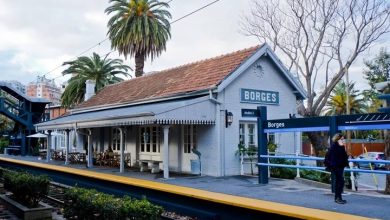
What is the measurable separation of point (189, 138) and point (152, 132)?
282cm

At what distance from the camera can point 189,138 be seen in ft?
57.3

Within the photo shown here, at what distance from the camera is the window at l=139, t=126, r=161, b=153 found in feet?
62.9

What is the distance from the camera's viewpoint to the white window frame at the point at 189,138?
17.2 m

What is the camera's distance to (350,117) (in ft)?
33.6

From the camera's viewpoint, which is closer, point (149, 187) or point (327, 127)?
point (149, 187)

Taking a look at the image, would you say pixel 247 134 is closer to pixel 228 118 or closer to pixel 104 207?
pixel 228 118

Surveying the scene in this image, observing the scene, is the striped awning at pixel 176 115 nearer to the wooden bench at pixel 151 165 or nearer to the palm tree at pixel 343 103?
the wooden bench at pixel 151 165

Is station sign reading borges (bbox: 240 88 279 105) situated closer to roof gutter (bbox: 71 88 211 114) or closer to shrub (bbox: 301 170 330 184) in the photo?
roof gutter (bbox: 71 88 211 114)

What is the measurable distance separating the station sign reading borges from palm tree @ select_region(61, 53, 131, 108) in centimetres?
2247

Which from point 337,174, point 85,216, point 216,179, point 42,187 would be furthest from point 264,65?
point 85,216

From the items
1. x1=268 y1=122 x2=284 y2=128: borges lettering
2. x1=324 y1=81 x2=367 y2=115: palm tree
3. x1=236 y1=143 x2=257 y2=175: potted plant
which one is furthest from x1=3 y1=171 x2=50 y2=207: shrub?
x1=324 y1=81 x2=367 y2=115: palm tree

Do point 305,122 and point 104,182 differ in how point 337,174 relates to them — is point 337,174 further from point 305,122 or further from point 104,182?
point 104,182

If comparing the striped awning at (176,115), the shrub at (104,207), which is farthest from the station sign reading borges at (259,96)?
the shrub at (104,207)

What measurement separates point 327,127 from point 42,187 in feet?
24.3
